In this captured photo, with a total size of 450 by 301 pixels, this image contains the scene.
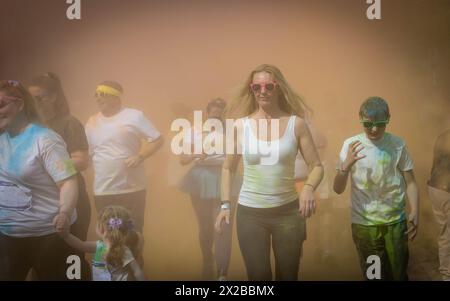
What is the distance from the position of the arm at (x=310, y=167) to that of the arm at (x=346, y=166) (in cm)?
Result: 16

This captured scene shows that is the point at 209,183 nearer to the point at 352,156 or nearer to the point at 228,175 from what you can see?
the point at 228,175

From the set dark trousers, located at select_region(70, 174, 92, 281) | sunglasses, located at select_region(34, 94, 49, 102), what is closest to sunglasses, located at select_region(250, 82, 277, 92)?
dark trousers, located at select_region(70, 174, 92, 281)

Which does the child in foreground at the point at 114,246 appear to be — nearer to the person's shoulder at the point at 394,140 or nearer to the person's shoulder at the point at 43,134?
the person's shoulder at the point at 43,134

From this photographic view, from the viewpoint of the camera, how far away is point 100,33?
3.82 metres

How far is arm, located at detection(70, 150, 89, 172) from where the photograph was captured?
146 inches

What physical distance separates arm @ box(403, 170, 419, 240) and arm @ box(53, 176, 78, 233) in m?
2.28

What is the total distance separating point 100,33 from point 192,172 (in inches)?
46.3

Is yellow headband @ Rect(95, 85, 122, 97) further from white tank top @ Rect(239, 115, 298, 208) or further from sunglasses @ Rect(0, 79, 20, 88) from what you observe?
white tank top @ Rect(239, 115, 298, 208)

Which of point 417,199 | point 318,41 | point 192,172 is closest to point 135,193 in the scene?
point 192,172

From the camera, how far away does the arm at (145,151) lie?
147 inches

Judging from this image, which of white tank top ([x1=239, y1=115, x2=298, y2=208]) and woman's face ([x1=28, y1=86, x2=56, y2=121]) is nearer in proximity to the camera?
white tank top ([x1=239, y1=115, x2=298, y2=208])

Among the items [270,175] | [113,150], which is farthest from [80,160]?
[270,175]

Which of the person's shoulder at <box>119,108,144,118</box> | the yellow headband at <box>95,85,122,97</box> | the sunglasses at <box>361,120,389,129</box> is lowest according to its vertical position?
the sunglasses at <box>361,120,389,129</box>

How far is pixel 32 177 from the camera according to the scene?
143 inches
